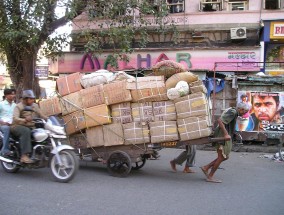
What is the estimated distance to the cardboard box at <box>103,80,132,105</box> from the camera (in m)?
7.02

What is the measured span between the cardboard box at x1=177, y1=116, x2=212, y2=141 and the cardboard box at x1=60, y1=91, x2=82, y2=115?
2.17 metres

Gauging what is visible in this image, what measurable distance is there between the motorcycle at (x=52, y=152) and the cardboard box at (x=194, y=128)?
1.98 meters

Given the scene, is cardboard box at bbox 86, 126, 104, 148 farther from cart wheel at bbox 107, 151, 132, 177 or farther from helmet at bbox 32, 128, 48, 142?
helmet at bbox 32, 128, 48, 142

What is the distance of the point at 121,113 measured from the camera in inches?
283

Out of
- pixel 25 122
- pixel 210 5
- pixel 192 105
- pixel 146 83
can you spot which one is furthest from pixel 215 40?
pixel 25 122

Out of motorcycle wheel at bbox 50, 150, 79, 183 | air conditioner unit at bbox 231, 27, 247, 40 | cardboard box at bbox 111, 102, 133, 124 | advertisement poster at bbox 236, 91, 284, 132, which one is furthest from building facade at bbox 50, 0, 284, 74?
motorcycle wheel at bbox 50, 150, 79, 183

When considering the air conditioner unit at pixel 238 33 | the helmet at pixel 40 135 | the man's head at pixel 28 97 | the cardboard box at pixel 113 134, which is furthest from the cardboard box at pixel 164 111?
the air conditioner unit at pixel 238 33

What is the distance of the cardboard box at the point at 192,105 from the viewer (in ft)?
21.6

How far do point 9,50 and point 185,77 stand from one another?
8376 mm

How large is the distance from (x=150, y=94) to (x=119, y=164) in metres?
1.49

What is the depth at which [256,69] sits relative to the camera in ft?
48.0

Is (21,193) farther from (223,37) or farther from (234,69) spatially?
(223,37)

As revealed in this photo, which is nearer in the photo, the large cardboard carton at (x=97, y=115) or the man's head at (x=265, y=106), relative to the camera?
the large cardboard carton at (x=97, y=115)

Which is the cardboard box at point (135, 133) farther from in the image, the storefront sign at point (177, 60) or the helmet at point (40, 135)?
the storefront sign at point (177, 60)
